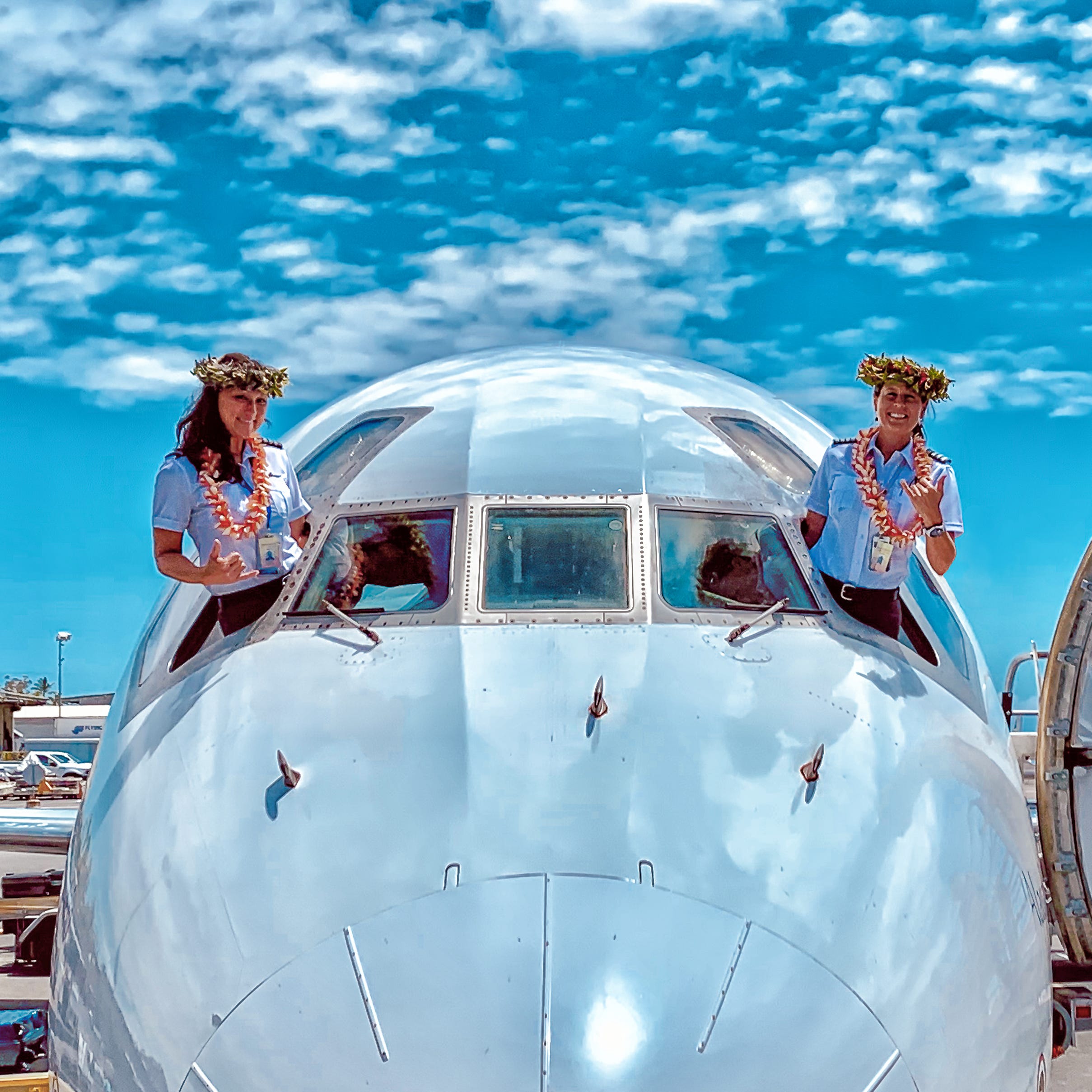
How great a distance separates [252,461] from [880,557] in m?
2.88

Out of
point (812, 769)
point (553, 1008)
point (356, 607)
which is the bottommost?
point (553, 1008)

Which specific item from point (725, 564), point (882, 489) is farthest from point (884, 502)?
point (725, 564)

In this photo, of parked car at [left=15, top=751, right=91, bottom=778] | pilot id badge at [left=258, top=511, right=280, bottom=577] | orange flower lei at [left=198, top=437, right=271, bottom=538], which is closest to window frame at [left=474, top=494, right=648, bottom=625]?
pilot id badge at [left=258, top=511, right=280, bottom=577]

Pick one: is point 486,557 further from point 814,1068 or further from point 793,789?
point 814,1068

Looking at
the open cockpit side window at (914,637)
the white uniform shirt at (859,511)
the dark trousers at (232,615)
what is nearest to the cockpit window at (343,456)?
the dark trousers at (232,615)

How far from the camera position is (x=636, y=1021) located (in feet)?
13.6

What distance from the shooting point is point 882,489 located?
21.6ft

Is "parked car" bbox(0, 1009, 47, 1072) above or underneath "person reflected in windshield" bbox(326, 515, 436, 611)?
underneath

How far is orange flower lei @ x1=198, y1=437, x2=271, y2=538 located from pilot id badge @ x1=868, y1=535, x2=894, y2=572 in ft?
8.86

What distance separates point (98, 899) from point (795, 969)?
2.57 meters

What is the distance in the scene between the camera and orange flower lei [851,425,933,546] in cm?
649

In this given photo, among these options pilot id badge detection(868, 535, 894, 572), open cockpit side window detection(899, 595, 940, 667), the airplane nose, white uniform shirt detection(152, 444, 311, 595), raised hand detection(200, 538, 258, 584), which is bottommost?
the airplane nose

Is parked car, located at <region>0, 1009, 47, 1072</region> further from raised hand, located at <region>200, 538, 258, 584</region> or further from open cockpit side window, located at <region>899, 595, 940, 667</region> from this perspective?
open cockpit side window, located at <region>899, 595, 940, 667</region>

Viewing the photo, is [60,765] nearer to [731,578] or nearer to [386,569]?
[386,569]
